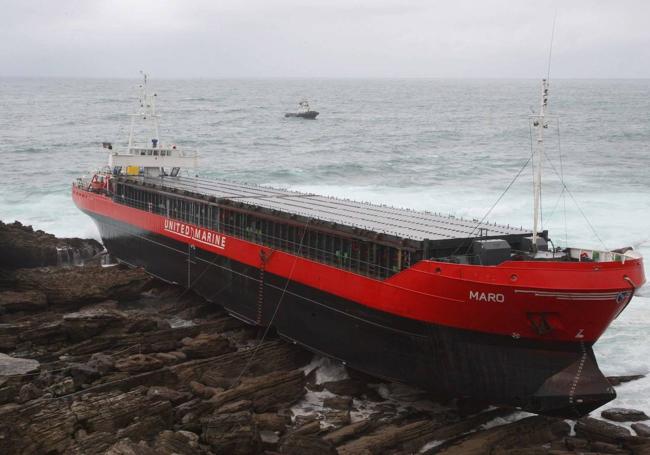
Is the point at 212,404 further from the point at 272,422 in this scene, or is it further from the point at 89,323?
the point at 89,323

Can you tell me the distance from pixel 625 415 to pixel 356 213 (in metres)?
10.8

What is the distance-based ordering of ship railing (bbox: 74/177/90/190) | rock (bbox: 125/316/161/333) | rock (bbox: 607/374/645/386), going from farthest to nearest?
1. ship railing (bbox: 74/177/90/190)
2. rock (bbox: 125/316/161/333)
3. rock (bbox: 607/374/645/386)

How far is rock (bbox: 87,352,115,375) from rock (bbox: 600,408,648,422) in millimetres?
13101

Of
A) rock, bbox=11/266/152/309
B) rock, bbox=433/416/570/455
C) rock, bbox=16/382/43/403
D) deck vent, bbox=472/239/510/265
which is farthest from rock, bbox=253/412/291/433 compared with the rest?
rock, bbox=11/266/152/309

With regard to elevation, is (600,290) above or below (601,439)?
above

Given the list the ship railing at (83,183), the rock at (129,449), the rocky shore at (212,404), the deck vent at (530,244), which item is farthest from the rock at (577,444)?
the ship railing at (83,183)

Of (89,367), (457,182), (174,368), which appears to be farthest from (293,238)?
(457,182)

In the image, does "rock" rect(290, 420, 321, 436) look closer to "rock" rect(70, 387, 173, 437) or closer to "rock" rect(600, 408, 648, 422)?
"rock" rect(70, 387, 173, 437)

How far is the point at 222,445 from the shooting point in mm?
16531

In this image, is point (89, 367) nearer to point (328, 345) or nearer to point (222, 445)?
point (222, 445)

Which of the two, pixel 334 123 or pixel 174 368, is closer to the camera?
pixel 174 368

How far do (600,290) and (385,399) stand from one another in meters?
6.69

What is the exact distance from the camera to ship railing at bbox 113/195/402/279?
68.8ft

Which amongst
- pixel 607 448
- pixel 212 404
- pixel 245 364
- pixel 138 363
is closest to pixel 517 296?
pixel 607 448
